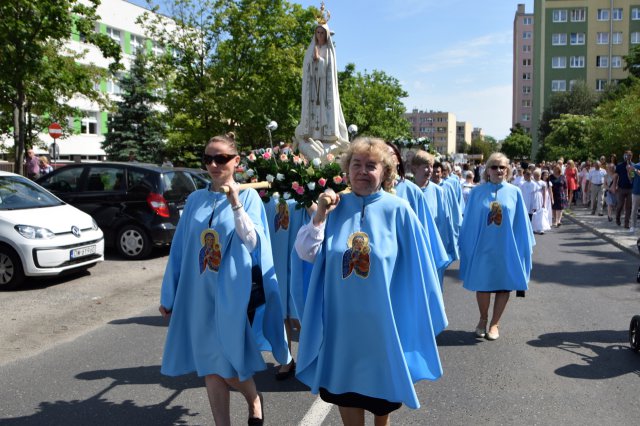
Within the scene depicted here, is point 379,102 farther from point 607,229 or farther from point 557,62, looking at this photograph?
point 557,62

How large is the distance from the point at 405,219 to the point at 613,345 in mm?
4044

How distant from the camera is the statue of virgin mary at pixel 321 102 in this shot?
27.6ft

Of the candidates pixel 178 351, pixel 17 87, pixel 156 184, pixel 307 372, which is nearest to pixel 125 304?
pixel 156 184

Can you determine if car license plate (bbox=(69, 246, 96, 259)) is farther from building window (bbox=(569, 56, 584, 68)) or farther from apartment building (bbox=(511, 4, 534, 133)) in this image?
apartment building (bbox=(511, 4, 534, 133))

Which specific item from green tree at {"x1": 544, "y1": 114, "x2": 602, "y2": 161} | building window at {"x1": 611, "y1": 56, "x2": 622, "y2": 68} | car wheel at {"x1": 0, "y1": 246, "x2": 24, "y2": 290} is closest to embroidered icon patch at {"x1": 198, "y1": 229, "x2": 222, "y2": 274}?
car wheel at {"x1": 0, "y1": 246, "x2": 24, "y2": 290}

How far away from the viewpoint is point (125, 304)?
8.26 m

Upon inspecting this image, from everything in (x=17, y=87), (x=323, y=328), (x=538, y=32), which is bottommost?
(x=323, y=328)

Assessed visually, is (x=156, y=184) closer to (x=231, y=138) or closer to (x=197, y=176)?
(x=197, y=176)

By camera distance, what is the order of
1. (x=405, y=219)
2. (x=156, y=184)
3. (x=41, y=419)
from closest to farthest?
1. (x=405, y=219)
2. (x=41, y=419)
3. (x=156, y=184)

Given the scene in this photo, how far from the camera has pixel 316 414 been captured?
449 centimetres

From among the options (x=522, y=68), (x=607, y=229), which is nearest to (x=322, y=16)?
(x=607, y=229)

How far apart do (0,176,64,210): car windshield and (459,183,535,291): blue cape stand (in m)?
6.51

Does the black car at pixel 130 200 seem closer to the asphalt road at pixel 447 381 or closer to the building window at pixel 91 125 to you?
the asphalt road at pixel 447 381

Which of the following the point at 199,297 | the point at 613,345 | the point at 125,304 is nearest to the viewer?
the point at 199,297
